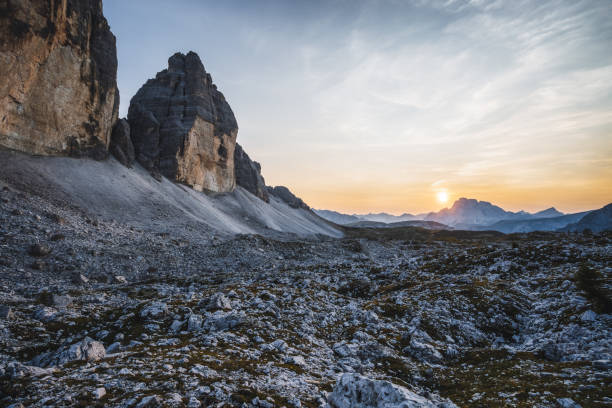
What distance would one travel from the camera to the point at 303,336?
1235 centimetres

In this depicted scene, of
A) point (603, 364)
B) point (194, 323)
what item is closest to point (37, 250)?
point (194, 323)

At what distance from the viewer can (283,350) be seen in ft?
34.0

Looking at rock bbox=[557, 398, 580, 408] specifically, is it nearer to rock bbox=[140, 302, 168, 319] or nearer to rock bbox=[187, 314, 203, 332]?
rock bbox=[187, 314, 203, 332]

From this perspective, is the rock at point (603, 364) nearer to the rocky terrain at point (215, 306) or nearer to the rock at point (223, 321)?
the rocky terrain at point (215, 306)

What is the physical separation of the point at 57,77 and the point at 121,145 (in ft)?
65.6

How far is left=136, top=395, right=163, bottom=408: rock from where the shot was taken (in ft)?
18.8

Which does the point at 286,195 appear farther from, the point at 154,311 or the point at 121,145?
the point at 154,311

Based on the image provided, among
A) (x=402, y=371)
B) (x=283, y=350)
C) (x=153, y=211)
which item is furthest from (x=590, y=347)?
(x=153, y=211)

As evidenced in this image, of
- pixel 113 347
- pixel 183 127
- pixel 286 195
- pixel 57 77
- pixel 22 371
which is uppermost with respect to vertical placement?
pixel 183 127

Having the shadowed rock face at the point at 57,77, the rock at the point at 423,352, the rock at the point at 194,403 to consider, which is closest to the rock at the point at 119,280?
the rock at the point at 194,403

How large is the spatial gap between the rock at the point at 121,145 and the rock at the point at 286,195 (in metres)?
108

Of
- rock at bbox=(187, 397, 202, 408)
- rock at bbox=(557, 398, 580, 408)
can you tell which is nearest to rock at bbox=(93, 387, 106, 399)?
rock at bbox=(187, 397, 202, 408)

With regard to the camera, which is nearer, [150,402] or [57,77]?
[150,402]

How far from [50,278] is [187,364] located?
68.7 ft
